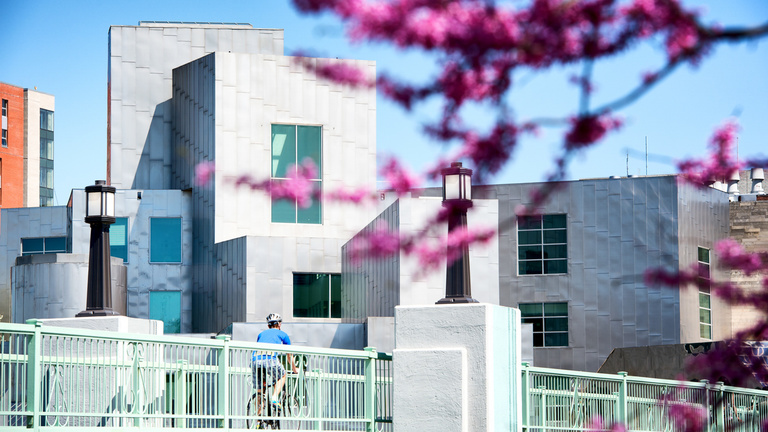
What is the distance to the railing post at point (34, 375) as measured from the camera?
9.70 meters

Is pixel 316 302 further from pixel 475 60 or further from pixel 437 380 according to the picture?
pixel 475 60

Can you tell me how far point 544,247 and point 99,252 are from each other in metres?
26.6

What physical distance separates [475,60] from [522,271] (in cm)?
3816

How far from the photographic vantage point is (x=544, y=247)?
4125 centimetres

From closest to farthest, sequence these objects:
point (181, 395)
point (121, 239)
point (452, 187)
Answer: point (181, 395), point (452, 187), point (121, 239)

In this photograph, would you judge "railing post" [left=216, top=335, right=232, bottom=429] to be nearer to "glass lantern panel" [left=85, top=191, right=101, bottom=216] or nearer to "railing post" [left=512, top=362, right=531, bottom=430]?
"railing post" [left=512, top=362, right=531, bottom=430]

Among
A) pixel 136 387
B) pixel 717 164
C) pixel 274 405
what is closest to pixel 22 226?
pixel 274 405

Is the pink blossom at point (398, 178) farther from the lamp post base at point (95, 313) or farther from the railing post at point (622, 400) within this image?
the lamp post base at point (95, 313)

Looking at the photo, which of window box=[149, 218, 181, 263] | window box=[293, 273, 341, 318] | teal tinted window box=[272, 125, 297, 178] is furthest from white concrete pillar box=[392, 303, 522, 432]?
window box=[149, 218, 181, 263]

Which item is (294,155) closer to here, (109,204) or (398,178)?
(109,204)

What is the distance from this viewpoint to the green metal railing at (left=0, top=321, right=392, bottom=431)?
993 centimetres

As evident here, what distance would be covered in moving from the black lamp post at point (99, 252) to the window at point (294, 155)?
16.2 metres

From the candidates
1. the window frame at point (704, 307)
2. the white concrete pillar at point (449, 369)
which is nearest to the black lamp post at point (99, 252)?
the white concrete pillar at point (449, 369)

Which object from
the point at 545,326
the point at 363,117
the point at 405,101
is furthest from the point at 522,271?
the point at 405,101
